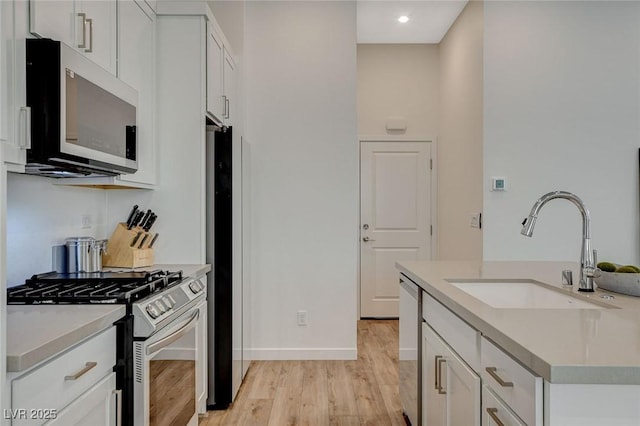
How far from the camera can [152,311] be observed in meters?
1.61

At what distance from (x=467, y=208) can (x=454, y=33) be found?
5.83 ft

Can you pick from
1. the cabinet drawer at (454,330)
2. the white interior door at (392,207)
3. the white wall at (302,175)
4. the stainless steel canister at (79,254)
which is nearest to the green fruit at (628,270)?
the cabinet drawer at (454,330)

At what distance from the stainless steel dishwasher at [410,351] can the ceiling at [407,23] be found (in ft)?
8.70

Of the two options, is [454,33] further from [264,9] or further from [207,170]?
[207,170]

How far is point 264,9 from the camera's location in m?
3.57

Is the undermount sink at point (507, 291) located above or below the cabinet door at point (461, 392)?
above

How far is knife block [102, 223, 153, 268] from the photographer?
225cm

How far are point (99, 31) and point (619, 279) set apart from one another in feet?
7.63

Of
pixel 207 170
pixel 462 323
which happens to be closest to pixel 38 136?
pixel 207 170

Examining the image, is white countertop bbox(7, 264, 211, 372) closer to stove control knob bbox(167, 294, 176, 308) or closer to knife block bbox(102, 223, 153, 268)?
stove control knob bbox(167, 294, 176, 308)

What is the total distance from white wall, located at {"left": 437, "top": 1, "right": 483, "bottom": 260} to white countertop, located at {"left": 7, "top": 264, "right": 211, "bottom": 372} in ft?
9.69

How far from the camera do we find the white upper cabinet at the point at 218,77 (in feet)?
8.37

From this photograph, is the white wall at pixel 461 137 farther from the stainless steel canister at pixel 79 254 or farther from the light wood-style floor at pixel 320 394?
the stainless steel canister at pixel 79 254

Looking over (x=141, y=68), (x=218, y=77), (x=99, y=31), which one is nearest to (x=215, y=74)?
(x=218, y=77)
